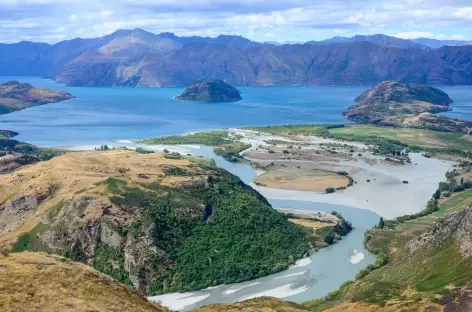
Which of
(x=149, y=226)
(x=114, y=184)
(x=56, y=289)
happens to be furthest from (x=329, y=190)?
(x=56, y=289)

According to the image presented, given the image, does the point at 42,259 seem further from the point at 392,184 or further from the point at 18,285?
the point at 392,184

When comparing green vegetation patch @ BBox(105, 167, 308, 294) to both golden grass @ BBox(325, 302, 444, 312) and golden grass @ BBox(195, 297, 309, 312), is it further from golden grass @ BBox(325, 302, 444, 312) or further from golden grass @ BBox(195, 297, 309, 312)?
golden grass @ BBox(325, 302, 444, 312)

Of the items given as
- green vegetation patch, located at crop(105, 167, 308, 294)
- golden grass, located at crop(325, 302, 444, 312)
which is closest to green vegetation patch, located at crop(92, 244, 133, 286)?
green vegetation patch, located at crop(105, 167, 308, 294)

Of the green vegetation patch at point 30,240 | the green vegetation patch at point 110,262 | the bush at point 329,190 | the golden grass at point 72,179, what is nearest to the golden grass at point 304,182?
the bush at point 329,190

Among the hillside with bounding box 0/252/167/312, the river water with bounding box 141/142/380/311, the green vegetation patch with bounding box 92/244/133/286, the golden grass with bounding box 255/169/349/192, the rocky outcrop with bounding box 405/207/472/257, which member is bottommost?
the river water with bounding box 141/142/380/311

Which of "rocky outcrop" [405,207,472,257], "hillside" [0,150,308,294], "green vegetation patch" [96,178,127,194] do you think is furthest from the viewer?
"green vegetation patch" [96,178,127,194]

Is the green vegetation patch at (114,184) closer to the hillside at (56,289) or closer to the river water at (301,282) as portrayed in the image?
the river water at (301,282)
